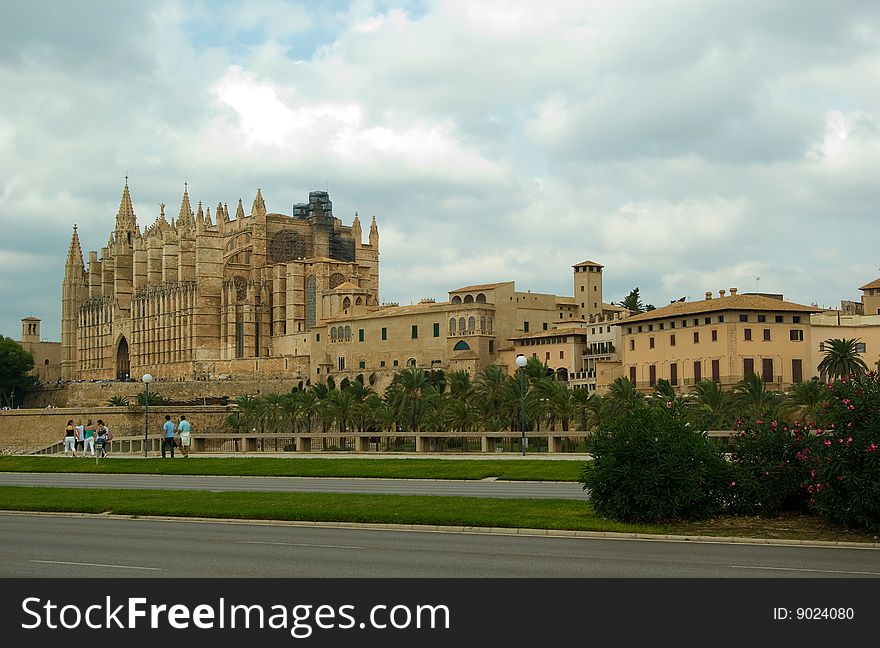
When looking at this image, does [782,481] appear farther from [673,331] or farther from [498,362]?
[498,362]

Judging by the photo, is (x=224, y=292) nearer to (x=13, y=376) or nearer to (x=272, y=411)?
(x=13, y=376)

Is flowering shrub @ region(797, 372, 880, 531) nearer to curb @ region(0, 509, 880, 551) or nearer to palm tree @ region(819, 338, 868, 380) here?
curb @ region(0, 509, 880, 551)

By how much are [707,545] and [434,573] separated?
16.6 feet

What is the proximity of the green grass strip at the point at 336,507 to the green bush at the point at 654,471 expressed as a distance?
1.58ft

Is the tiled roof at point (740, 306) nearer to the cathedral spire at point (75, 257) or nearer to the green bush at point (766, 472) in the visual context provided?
the green bush at point (766, 472)

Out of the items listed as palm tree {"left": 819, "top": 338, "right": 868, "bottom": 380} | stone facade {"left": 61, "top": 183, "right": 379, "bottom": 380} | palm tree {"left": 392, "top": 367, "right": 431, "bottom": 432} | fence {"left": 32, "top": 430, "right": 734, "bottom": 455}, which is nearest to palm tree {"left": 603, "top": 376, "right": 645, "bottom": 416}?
fence {"left": 32, "top": 430, "right": 734, "bottom": 455}

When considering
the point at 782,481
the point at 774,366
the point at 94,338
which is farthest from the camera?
the point at 94,338

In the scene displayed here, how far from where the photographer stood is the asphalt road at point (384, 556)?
45.9ft

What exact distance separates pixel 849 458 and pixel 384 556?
747 cm

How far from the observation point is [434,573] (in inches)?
547

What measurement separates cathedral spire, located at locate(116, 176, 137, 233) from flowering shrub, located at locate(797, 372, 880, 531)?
491 feet

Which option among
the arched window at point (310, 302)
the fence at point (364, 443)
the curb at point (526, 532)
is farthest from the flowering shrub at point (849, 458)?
the arched window at point (310, 302)

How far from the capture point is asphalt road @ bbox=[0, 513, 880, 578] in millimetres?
13977

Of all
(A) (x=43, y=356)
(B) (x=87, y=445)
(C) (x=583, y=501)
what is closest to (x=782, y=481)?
(C) (x=583, y=501)
